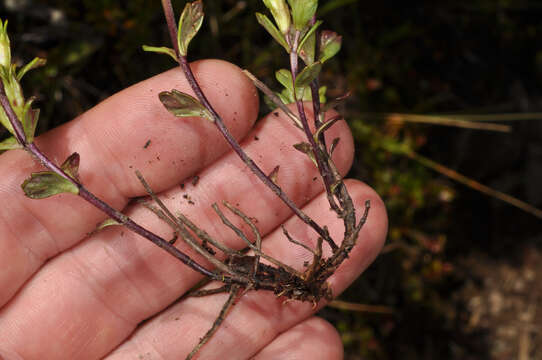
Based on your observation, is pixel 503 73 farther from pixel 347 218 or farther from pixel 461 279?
pixel 347 218

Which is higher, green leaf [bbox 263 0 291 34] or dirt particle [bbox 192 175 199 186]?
green leaf [bbox 263 0 291 34]

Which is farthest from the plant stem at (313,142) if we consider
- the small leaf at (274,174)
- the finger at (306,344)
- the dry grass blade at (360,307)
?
the dry grass blade at (360,307)

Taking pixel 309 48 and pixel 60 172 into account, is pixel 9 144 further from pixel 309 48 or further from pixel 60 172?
pixel 309 48

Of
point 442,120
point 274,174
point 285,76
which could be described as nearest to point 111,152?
point 274,174

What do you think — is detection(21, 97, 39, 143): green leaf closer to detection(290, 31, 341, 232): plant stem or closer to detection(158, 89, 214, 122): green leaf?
detection(158, 89, 214, 122): green leaf

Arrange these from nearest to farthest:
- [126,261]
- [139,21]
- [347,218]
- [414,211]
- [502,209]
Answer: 1. [347,218]
2. [126,261]
3. [139,21]
4. [414,211]
5. [502,209]

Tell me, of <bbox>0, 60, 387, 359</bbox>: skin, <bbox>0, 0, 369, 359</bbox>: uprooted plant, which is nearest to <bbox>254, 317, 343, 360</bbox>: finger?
<bbox>0, 60, 387, 359</bbox>: skin

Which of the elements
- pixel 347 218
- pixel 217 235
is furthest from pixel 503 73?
pixel 217 235
